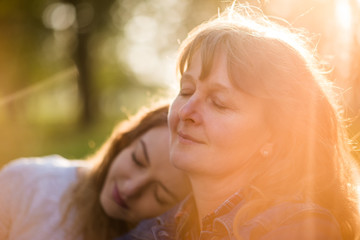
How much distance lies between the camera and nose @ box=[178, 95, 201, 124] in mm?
2318

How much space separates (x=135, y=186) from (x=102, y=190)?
0.47 metres

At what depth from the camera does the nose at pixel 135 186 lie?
3143mm

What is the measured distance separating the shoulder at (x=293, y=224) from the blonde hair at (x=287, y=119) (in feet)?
0.32

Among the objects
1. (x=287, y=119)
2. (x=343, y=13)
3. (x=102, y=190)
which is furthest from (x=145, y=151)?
(x=343, y=13)

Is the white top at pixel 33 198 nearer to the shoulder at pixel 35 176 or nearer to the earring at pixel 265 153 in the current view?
the shoulder at pixel 35 176

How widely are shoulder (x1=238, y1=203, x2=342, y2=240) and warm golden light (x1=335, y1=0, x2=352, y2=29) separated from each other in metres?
2.41

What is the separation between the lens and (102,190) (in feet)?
11.4

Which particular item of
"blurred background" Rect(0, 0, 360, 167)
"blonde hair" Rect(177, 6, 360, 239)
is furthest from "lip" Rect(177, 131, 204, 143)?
"blurred background" Rect(0, 0, 360, 167)

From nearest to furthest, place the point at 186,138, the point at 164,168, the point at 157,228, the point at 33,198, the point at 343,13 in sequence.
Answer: the point at 186,138
the point at 157,228
the point at 164,168
the point at 33,198
the point at 343,13

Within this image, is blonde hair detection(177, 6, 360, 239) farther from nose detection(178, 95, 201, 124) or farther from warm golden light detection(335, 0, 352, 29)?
warm golden light detection(335, 0, 352, 29)

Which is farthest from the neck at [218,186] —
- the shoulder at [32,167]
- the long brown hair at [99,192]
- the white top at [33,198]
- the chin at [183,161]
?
the shoulder at [32,167]

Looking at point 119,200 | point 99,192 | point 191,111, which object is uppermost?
point 191,111

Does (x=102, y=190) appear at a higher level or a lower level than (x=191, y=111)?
lower

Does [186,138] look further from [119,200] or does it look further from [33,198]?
[33,198]
